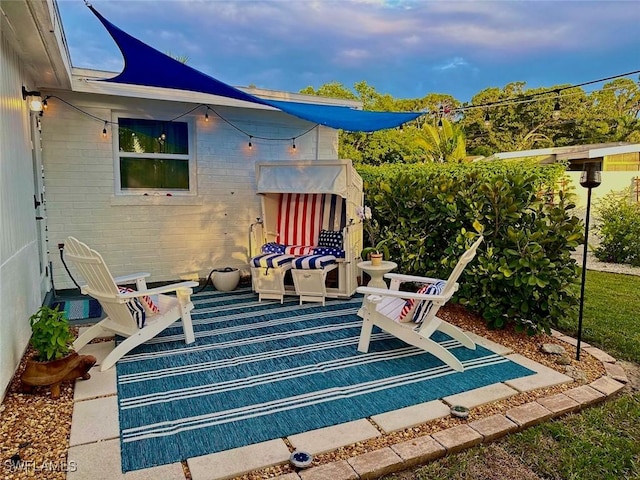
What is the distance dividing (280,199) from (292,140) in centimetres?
135

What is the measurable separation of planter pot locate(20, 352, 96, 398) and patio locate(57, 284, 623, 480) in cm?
15

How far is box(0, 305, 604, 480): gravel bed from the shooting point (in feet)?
7.39

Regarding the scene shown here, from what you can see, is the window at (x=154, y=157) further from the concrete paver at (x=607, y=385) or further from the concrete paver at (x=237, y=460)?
the concrete paver at (x=607, y=385)

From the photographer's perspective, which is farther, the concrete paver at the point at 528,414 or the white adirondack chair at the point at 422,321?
the white adirondack chair at the point at 422,321

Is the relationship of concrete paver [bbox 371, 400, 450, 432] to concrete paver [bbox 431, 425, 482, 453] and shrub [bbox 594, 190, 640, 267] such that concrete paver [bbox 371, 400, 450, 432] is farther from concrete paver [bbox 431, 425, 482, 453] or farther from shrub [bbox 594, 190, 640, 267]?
shrub [bbox 594, 190, 640, 267]

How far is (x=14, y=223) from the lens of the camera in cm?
346

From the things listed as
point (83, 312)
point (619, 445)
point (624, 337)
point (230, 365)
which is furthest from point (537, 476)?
point (83, 312)

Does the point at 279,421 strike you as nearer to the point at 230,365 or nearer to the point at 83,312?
the point at 230,365

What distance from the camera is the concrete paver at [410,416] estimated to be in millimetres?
2684

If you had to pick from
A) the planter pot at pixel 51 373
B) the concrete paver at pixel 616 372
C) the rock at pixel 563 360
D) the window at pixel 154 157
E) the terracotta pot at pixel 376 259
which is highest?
the window at pixel 154 157

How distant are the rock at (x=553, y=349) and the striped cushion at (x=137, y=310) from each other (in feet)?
11.9

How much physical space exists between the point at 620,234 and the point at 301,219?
20.7 feet

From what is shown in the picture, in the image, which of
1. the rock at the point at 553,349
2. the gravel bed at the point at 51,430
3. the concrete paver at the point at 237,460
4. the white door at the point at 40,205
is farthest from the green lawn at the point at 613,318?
the white door at the point at 40,205

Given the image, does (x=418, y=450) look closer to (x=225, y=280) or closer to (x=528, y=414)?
(x=528, y=414)
